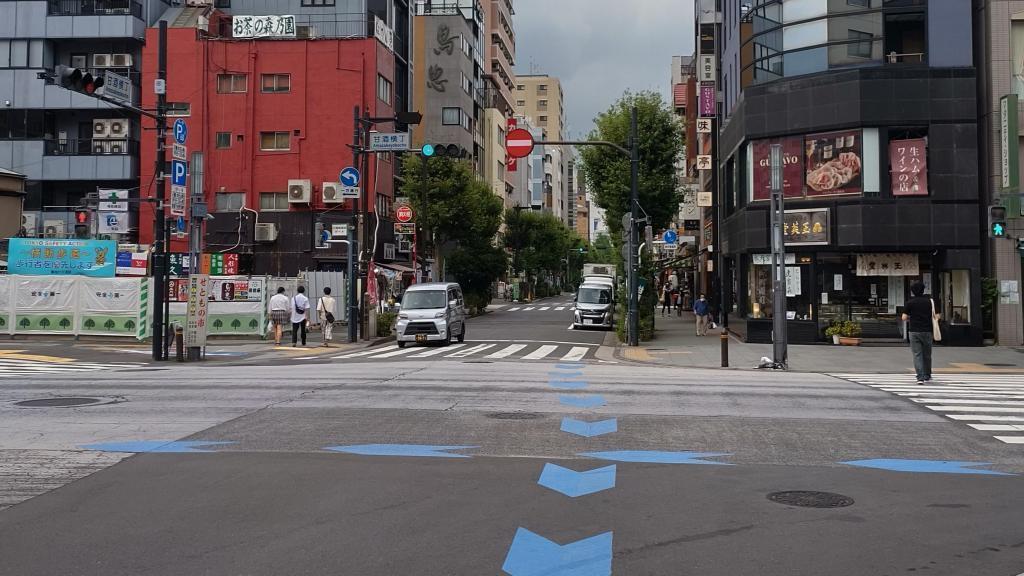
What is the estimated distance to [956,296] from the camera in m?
26.4

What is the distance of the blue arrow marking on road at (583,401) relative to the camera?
1259 centimetres

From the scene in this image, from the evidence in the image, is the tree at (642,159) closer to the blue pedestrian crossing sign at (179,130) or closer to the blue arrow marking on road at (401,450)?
the blue pedestrian crossing sign at (179,130)

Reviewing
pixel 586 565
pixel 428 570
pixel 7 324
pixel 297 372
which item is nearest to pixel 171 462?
pixel 428 570

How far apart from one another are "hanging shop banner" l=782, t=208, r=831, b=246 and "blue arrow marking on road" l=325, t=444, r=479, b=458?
20434 mm

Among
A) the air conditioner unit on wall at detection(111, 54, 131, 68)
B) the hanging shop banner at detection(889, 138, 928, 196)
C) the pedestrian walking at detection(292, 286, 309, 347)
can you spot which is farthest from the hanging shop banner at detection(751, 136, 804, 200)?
the air conditioner unit on wall at detection(111, 54, 131, 68)

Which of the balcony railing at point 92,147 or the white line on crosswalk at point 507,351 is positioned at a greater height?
the balcony railing at point 92,147

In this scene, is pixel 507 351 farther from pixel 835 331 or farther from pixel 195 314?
pixel 835 331

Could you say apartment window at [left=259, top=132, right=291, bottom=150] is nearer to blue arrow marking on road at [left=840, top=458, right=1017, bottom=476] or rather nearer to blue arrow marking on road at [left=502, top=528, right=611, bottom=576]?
blue arrow marking on road at [left=840, top=458, right=1017, bottom=476]

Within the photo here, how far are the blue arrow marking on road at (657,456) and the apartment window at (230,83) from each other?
42475mm

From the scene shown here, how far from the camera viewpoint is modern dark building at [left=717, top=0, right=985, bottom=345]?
26.0 meters

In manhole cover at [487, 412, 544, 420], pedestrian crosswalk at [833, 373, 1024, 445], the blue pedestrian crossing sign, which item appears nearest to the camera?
pedestrian crosswalk at [833, 373, 1024, 445]

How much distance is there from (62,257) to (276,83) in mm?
17811

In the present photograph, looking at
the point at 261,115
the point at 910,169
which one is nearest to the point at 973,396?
the point at 910,169

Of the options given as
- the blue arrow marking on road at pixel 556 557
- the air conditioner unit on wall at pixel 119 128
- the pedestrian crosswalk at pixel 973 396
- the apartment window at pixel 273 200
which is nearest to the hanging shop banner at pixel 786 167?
the pedestrian crosswalk at pixel 973 396
